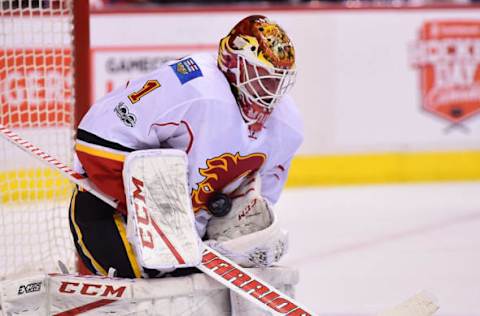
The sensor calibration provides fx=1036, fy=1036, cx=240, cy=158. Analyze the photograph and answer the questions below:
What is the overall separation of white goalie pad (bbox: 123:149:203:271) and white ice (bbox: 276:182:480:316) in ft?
2.91

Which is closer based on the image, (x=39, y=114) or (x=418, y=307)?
(x=418, y=307)

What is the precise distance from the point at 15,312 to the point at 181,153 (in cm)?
51

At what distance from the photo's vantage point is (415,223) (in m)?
4.44

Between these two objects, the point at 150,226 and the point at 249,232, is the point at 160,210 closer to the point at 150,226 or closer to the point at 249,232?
the point at 150,226

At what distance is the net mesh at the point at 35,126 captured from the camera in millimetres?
2697

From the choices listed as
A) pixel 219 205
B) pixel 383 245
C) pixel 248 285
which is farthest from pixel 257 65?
pixel 383 245

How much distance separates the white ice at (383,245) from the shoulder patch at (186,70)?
93 cm

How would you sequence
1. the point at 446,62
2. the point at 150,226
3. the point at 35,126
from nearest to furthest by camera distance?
the point at 150,226, the point at 35,126, the point at 446,62

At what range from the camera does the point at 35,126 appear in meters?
2.93

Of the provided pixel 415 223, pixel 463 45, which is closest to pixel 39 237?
pixel 415 223

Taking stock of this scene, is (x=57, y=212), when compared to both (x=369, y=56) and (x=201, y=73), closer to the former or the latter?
(x=201, y=73)

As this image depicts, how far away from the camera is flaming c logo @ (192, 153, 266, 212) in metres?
2.25

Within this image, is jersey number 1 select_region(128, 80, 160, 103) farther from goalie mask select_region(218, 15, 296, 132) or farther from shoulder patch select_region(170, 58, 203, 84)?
goalie mask select_region(218, 15, 296, 132)

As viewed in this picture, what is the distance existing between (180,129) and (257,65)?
8.4 inches
